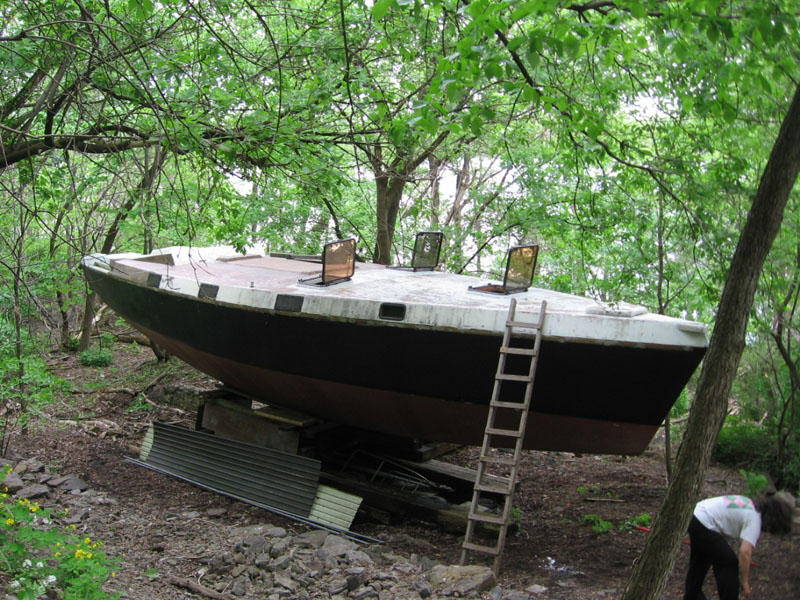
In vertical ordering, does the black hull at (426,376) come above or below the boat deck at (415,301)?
below

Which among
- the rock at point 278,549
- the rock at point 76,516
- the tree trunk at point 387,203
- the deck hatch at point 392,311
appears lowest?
the rock at point 76,516

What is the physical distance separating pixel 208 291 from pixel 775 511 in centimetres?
503

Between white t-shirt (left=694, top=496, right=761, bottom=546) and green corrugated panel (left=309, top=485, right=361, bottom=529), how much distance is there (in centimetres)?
267

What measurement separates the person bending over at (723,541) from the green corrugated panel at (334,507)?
257 centimetres

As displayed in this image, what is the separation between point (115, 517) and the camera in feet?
18.6

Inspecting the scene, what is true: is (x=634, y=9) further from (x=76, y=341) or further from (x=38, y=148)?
(x=76, y=341)

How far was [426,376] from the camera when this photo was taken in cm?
554

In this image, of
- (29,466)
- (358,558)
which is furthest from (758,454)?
(29,466)

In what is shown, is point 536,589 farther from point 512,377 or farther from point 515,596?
point 512,377

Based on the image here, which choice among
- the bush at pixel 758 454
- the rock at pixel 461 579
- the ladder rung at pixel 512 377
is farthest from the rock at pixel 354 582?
the bush at pixel 758 454

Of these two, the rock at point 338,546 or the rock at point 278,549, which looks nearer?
the rock at point 278,549

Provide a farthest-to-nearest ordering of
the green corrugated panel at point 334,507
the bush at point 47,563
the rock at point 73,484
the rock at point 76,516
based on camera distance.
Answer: the rock at point 73,484
the green corrugated panel at point 334,507
the rock at point 76,516
the bush at point 47,563

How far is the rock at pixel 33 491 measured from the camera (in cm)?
579

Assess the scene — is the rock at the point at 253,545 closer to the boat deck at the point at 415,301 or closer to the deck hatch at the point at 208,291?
the boat deck at the point at 415,301
